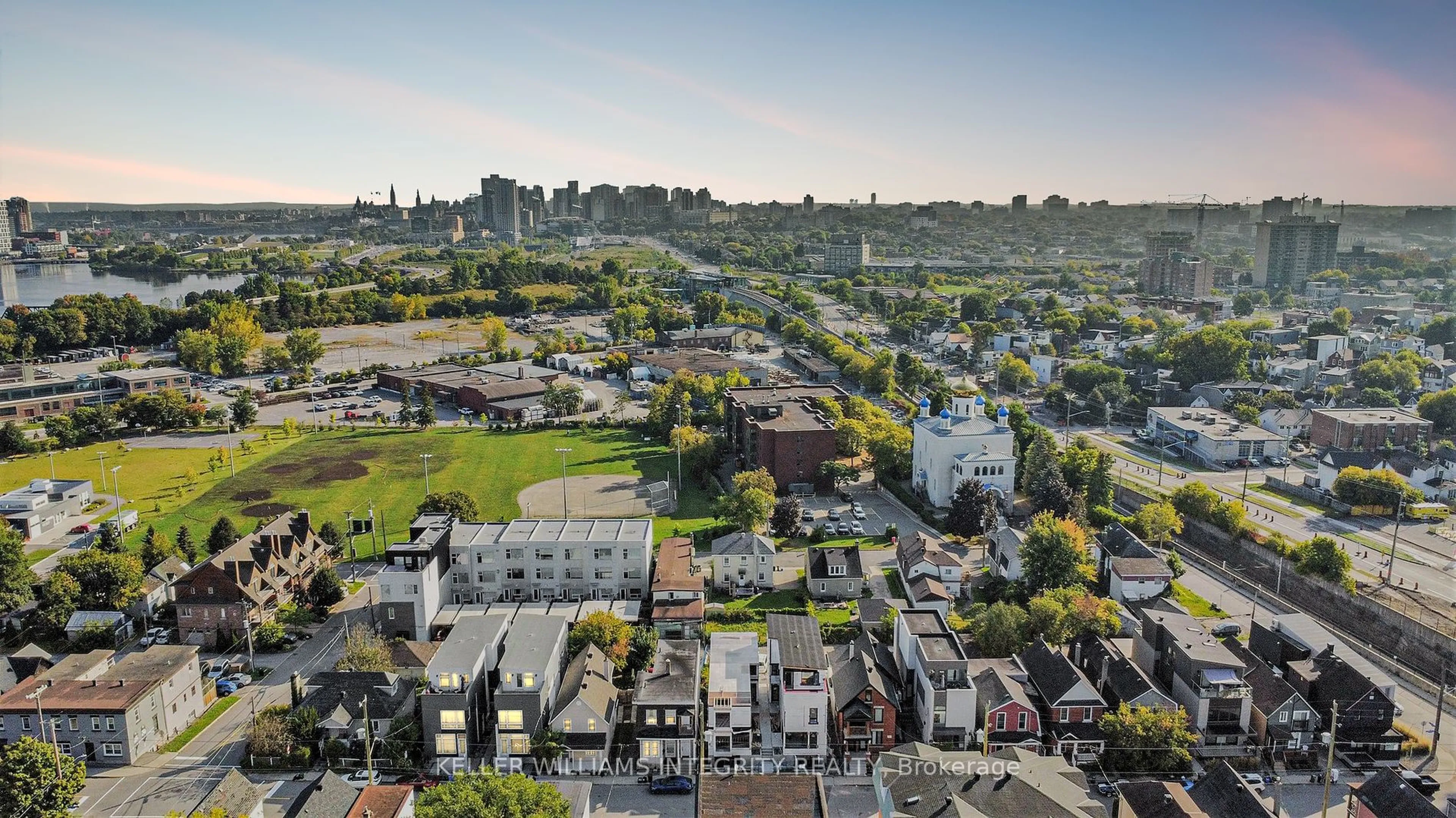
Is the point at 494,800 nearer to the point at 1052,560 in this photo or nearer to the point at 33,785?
the point at 33,785

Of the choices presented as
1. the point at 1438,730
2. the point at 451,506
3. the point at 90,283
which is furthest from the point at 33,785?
the point at 90,283

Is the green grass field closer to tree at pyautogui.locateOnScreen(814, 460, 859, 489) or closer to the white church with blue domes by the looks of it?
tree at pyautogui.locateOnScreen(814, 460, 859, 489)

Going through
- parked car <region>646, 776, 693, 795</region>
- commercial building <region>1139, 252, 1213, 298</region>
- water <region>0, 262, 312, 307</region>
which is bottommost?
parked car <region>646, 776, 693, 795</region>

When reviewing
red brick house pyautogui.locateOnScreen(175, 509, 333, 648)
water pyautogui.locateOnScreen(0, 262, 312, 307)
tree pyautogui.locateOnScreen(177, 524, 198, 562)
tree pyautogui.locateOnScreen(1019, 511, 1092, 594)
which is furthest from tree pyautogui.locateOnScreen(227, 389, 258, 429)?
water pyautogui.locateOnScreen(0, 262, 312, 307)

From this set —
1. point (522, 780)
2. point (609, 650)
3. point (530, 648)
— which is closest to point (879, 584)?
point (609, 650)

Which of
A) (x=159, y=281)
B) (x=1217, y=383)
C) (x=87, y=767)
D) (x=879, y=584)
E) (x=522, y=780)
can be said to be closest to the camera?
(x=522, y=780)

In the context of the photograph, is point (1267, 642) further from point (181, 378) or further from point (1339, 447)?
point (181, 378)

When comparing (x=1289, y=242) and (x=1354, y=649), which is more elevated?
(x=1289, y=242)
